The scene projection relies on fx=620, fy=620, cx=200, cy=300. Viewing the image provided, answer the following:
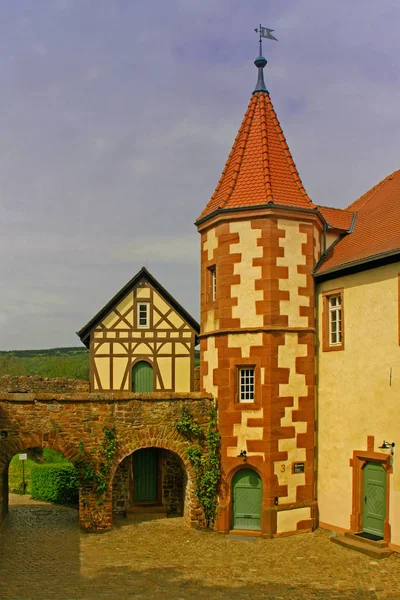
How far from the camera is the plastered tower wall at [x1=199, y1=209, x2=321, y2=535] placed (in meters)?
14.5

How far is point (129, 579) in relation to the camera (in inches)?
451

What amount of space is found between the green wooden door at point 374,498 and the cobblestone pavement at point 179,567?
0.86 m

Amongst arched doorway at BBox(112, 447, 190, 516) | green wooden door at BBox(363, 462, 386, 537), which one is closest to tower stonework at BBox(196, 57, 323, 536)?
green wooden door at BBox(363, 462, 386, 537)

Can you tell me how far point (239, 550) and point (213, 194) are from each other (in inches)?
346

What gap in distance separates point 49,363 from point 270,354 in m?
52.3

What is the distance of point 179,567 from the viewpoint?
12188 mm

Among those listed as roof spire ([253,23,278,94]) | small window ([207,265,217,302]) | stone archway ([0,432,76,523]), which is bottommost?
stone archway ([0,432,76,523])

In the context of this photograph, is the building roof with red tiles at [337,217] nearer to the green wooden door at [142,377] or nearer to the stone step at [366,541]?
the stone step at [366,541]

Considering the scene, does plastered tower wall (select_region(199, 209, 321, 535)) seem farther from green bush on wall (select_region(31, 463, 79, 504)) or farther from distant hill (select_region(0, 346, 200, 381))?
distant hill (select_region(0, 346, 200, 381))

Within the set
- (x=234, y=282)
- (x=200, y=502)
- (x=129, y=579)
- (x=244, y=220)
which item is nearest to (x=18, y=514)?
(x=200, y=502)

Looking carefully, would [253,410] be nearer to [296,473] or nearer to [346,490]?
[296,473]

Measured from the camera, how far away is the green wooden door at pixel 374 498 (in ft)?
43.4

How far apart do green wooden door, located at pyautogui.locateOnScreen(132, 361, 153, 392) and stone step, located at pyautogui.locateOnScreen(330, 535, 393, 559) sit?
10209 mm

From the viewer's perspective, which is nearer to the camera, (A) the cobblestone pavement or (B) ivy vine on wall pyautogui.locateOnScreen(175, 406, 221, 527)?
(A) the cobblestone pavement
